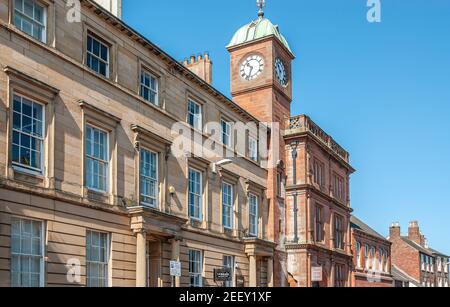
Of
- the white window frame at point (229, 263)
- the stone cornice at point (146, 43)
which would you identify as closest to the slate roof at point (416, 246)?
the white window frame at point (229, 263)

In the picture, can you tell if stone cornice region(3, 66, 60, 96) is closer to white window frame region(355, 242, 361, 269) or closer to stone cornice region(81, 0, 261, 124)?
stone cornice region(81, 0, 261, 124)

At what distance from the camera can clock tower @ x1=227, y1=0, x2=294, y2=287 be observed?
33.7 metres

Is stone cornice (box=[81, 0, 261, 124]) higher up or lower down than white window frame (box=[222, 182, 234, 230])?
higher up

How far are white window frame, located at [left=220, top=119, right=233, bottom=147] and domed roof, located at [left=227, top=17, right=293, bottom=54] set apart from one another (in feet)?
27.6

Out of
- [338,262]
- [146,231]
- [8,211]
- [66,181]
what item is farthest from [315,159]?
[8,211]

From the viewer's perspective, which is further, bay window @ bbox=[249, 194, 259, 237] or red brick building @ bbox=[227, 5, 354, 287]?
red brick building @ bbox=[227, 5, 354, 287]

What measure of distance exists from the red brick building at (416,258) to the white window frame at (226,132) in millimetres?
46482

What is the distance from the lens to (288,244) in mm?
35031

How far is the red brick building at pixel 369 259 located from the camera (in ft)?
149

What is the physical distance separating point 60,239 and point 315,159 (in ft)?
79.3

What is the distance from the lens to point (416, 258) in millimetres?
68375

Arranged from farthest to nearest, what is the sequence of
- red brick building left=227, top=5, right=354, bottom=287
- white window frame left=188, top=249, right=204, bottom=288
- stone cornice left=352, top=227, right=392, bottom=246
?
stone cornice left=352, top=227, right=392, bottom=246 → red brick building left=227, top=5, right=354, bottom=287 → white window frame left=188, top=249, right=204, bottom=288

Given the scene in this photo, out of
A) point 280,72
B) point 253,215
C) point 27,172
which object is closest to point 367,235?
point 280,72

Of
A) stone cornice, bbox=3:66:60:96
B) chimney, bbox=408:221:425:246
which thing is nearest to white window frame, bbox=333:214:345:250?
stone cornice, bbox=3:66:60:96
